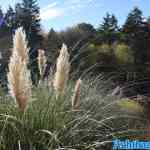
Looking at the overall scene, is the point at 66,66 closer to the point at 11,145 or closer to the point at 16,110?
the point at 16,110

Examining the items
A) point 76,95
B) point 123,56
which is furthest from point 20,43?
point 123,56

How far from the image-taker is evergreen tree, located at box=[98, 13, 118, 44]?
17.4 meters

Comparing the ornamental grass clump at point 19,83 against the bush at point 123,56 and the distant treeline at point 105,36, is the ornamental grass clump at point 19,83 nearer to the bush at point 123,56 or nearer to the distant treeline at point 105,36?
the distant treeline at point 105,36

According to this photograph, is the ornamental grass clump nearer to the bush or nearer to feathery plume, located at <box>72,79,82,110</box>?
feathery plume, located at <box>72,79,82,110</box>

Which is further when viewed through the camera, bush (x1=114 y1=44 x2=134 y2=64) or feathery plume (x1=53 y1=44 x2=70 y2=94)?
bush (x1=114 y1=44 x2=134 y2=64)

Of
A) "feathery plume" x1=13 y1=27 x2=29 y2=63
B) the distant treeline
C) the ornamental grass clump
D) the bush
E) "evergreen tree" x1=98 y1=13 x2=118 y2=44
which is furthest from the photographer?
"evergreen tree" x1=98 y1=13 x2=118 y2=44

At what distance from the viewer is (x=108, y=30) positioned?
741 inches

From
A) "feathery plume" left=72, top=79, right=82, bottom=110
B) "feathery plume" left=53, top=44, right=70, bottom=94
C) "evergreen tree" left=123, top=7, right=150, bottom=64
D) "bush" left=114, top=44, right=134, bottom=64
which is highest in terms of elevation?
"evergreen tree" left=123, top=7, right=150, bottom=64

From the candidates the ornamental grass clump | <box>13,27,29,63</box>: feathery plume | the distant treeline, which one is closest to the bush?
the distant treeline

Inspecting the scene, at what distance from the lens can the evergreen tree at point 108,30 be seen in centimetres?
1742

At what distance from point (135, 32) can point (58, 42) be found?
29.4 feet

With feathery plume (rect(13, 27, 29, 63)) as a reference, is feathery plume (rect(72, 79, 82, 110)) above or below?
below

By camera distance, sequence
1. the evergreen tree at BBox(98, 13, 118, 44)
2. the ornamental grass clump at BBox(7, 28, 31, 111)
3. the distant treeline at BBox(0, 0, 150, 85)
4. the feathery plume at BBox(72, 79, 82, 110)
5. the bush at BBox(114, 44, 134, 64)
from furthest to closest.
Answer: the evergreen tree at BBox(98, 13, 118, 44), the bush at BBox(114, 44, 134, 64), the distant treeline at BBox(0, 0, 150, 85), the feathery plume at BBox(72, 79, 82, 110), the ornamental grass clump at BBox(7, 28, 31, 111)

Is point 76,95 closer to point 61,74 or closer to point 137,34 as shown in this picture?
point 61,74
